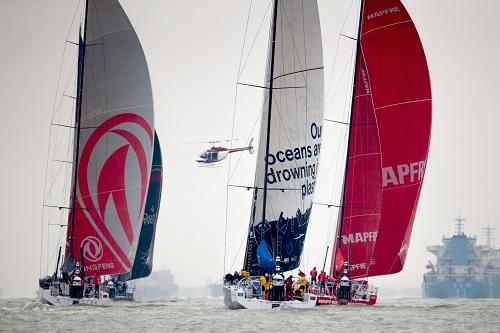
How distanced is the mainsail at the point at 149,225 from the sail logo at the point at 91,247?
11.8 m

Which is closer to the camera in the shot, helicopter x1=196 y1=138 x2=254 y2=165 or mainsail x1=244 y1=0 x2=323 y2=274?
mainsail x1=244 y1=0 x2=323 y2=274

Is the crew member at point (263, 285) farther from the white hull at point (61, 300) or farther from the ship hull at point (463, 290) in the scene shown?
the ship hull at point (463, 290)

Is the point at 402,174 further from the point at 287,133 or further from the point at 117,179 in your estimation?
the point at 117,179

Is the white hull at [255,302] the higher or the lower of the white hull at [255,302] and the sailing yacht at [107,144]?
the lower

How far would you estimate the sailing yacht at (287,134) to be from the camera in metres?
54.0

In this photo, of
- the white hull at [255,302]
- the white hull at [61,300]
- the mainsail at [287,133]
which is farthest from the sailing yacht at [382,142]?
the white hull at [61,300]

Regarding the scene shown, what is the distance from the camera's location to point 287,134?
179 ft

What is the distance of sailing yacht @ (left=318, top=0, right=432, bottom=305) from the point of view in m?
59.2

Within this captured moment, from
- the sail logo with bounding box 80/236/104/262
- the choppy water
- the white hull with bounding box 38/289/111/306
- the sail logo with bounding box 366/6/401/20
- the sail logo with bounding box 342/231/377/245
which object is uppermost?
the sail logo with bounding box 366/6/401/20

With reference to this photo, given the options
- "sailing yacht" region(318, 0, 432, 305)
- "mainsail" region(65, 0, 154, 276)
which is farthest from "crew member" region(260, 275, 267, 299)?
"mainsail" region(65, 0, 154, 276)

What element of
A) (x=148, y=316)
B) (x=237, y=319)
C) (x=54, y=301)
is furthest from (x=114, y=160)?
(x=237, y=319)

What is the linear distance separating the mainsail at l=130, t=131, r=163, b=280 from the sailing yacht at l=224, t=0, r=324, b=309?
60.8ft

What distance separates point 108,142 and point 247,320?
16.3 meters

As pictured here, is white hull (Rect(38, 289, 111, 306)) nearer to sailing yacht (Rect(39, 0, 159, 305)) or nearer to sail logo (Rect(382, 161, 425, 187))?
sailing yacht (Rect(39, 0, 159, 305))
